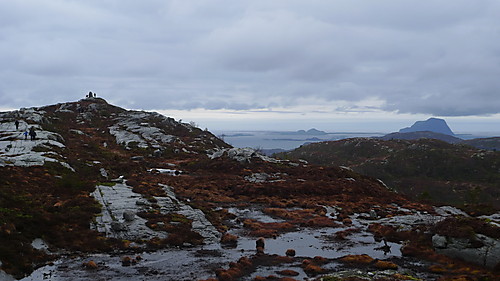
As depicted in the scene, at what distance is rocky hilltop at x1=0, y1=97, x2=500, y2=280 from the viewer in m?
23.1

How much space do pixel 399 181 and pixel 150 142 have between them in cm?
13629

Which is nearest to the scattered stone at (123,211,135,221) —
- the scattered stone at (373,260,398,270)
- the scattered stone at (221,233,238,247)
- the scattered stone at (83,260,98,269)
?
the scattered stone at (83,260,98,269)

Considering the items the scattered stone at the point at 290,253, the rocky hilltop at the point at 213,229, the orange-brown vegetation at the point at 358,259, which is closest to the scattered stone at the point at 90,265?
the rocky hilltop at the point at 213,229

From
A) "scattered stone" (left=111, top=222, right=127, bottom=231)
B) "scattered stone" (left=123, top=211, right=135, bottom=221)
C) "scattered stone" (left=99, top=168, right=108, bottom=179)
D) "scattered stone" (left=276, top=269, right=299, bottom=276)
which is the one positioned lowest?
"scattered stone" (left=276, top=269, right=299, bottom=276)

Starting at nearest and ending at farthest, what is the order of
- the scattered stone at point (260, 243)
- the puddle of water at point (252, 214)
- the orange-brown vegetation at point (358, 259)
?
the orange-brown vegetation at point (358, 259)
the scattered stone at point (260, 243)
the puddle of water at point (252, 214)

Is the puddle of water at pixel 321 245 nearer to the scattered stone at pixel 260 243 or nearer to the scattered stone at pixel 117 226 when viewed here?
the scattered stone at pixel 260 243

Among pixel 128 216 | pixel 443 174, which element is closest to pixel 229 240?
pixel 128 216

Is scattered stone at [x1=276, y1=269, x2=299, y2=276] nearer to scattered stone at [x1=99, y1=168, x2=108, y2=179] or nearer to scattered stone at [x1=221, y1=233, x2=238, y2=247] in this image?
scattered stone at [x1=221, y1=233, x2=238, y2=247]

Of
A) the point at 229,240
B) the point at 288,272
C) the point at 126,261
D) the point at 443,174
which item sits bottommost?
the point at 443,174

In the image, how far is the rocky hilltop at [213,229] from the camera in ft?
75.9

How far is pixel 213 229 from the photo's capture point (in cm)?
3372

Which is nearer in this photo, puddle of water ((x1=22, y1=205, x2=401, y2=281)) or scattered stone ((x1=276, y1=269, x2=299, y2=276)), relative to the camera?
puddle of water ((x1=22, y1=205, x2=401, y2=281))

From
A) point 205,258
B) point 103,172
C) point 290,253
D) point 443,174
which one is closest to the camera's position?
point 205,258

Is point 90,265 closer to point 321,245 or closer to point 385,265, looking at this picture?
point 321,245
